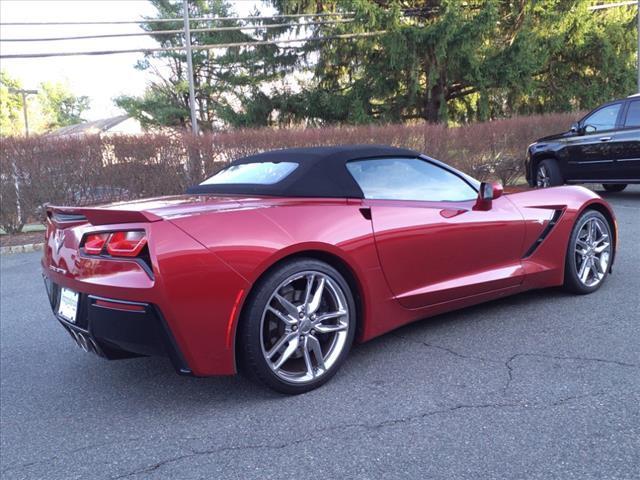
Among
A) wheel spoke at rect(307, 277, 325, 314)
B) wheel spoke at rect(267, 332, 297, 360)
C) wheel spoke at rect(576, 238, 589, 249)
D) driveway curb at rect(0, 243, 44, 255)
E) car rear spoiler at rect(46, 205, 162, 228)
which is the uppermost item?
car rear spoiler at rect(46, 205, 162, 228)

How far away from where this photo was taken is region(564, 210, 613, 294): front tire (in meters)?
4.50

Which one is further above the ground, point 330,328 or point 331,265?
point 331,265

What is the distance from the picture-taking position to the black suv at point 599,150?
31.1ft

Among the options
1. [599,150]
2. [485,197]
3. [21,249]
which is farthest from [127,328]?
[599,150]

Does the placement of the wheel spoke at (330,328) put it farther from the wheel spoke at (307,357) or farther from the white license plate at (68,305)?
the white license plate at (68,305)

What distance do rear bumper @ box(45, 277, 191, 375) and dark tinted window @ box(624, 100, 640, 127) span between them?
9226 millimetres

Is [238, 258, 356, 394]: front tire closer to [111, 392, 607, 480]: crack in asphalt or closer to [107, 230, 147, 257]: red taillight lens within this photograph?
[111, 392, 607, 480]: crack in asphalt

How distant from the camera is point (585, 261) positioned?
4.63m

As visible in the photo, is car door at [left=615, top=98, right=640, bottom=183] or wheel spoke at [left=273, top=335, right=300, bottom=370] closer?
wheel spoke at [left=273, top=335, right=300, bottom=370]

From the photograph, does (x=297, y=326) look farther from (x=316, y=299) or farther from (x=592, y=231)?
(x=592, y=231)

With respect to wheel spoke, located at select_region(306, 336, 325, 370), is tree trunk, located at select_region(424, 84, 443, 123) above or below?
above

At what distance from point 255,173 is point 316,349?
135 cm

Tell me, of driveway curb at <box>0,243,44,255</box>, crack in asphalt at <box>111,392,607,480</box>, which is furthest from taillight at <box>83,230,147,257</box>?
driveway curb at <box>0,243,44,255</box>

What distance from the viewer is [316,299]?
10.2 ft
